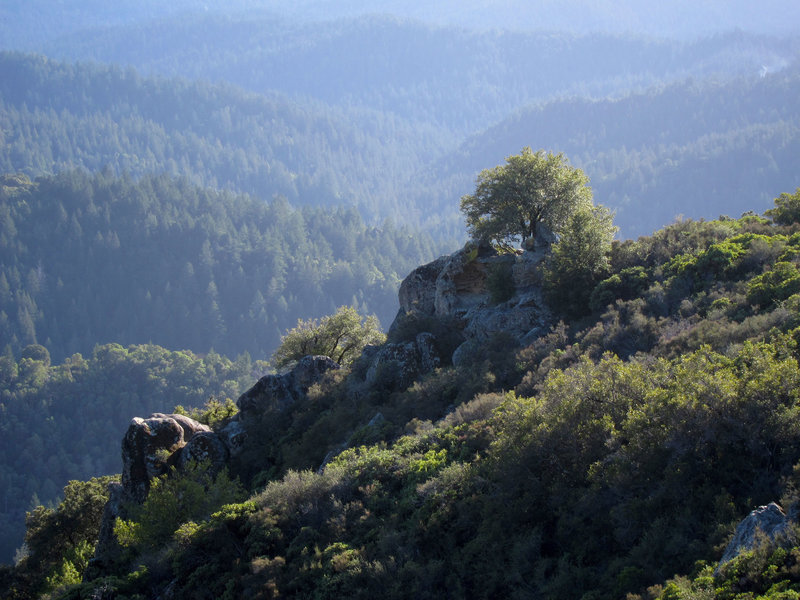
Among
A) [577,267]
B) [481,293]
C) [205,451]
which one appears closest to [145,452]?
[205,451]

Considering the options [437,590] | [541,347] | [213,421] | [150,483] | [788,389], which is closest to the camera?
[788,389]

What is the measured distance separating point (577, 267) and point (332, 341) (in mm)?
18216

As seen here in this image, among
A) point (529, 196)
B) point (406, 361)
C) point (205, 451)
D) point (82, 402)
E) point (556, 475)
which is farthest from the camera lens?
point (82, 402)

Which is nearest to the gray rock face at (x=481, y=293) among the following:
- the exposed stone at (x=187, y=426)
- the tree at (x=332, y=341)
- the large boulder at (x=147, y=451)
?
the tree at (x=332, y=341)

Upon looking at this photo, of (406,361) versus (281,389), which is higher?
(406,361)

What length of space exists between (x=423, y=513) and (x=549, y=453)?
11.1 ft

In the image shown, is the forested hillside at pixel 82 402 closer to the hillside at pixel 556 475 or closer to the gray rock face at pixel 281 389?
the gray rock face at pixel 281 389

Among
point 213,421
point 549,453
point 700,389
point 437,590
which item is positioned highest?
point 700,389

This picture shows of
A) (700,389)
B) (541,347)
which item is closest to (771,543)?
(700,389)

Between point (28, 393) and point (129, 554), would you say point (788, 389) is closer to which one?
point (129, 554)

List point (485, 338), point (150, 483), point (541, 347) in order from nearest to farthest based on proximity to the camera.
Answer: point (541, 347) < point (150, 483) < point (485, 338)

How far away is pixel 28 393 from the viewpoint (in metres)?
145

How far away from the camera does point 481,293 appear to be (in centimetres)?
3491

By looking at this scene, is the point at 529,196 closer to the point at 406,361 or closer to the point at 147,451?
the point at 406,361
